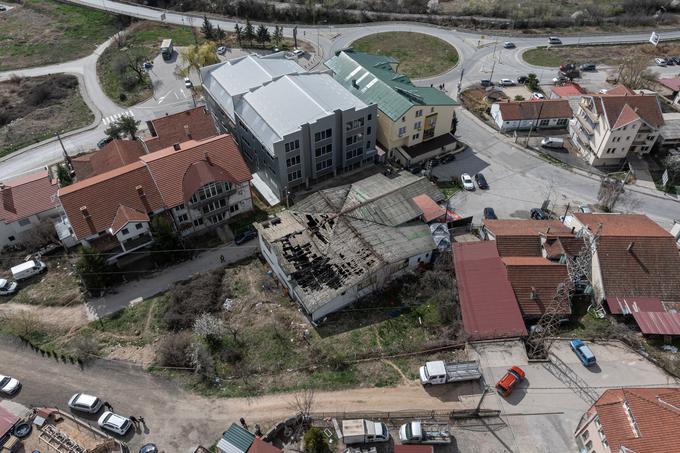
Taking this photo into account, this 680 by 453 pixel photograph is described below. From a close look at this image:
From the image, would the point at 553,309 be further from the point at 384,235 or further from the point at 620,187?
the point at 620,187

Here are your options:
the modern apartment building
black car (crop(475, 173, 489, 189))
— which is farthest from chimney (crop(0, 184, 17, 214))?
→ black car (crop(475, 173, 489, 189))

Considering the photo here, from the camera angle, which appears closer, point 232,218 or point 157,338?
point 157,338

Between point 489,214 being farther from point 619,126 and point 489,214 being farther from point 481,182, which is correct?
point 619,126

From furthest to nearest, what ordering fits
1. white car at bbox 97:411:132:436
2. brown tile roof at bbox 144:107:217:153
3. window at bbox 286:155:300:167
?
1. brown tile roof at bbox 144:107:217:153
2. window at bbox 286:155:300:167
3. white car at bbox 97:411:132:436

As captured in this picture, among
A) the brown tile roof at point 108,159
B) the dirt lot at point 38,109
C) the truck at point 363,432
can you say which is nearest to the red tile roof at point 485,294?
the truck at point 363,432

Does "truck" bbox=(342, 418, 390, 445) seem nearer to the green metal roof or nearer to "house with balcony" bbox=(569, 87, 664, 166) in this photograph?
the green metal roof

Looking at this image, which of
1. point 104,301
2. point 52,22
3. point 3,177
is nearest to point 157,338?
point 104,301

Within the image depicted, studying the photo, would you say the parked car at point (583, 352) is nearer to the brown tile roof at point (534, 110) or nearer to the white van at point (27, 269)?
the brown tile roof at point (534, 110)
